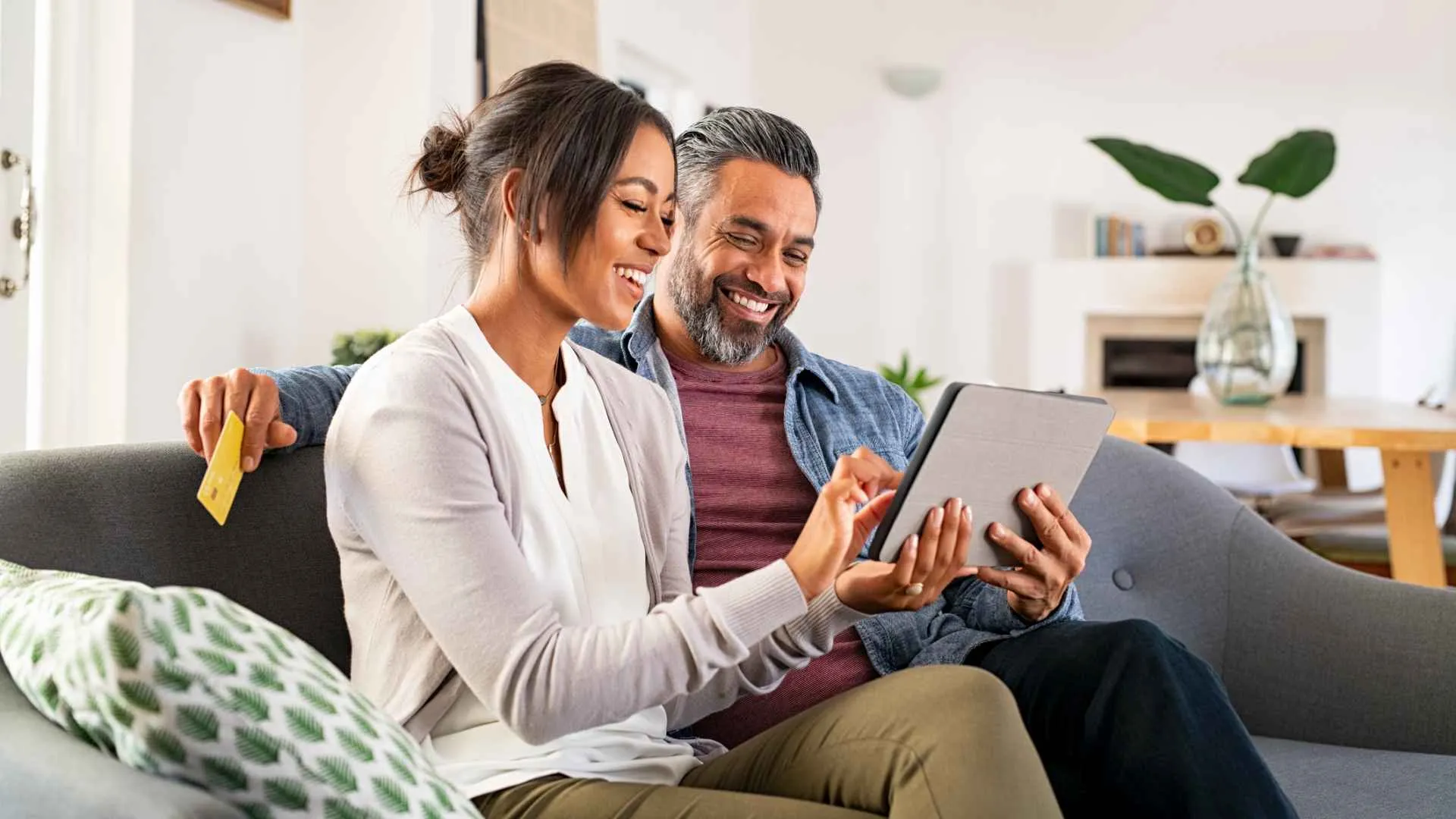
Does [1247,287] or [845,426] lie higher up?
[1247,287]

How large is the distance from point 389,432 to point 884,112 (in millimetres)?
6264

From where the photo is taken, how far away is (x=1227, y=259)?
22.8ft

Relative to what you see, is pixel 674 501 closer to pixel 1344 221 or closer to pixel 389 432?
pixel 389 432

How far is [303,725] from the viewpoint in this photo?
0.87 m

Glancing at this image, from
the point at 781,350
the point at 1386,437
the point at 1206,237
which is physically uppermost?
the point at 1206,237

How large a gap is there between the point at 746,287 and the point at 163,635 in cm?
111

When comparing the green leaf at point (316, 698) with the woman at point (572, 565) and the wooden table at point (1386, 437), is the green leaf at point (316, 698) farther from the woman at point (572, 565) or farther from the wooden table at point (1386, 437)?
the wooden table at point (1386, 437)

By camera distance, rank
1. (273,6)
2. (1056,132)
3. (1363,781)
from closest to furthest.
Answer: (1363,781) → (273,6) → (1056,132)

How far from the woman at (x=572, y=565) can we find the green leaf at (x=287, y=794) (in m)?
0.29

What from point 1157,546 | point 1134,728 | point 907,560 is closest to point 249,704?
point 907,560

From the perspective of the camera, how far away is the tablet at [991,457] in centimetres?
128

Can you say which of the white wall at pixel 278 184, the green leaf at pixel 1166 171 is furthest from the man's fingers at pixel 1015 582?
the green leaf at pixel 1166 171

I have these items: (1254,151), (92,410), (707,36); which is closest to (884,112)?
(707,36)

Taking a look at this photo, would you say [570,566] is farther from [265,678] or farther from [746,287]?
[746,287]
